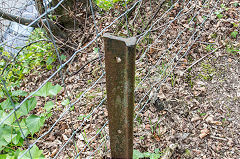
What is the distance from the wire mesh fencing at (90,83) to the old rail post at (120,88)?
369mm

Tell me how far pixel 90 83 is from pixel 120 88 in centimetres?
190

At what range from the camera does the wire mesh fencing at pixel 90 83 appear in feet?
6.26

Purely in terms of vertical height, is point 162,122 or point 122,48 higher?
point 122,48

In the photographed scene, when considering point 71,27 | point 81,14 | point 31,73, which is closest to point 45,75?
point 31,73

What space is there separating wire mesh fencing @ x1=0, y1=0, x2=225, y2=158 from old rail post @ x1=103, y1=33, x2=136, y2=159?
14.5 inches

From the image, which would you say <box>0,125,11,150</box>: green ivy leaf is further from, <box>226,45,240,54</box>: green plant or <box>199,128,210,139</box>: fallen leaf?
<box>226,45,240,54</box>: green plant

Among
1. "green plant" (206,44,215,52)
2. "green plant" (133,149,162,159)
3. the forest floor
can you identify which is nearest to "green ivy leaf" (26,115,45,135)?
the forest floor

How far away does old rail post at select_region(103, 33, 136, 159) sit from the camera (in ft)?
3.45

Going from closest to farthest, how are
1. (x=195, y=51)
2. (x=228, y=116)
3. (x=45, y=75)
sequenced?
(x=228, y=116) → (x=195, y=51) → (x=45, y=75)

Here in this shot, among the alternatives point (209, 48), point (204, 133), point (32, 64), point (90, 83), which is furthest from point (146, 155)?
point (32, 64)

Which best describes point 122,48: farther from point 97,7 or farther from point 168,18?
point 97,7

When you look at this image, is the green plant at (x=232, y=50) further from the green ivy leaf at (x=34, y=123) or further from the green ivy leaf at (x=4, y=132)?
the green ivy leaf at (x=4, y=132)

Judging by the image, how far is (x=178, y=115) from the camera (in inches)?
88.0

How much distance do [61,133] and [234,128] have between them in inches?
76.6
